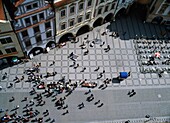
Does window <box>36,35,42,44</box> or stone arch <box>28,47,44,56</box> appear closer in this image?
window <box>36,35,42,44</box>

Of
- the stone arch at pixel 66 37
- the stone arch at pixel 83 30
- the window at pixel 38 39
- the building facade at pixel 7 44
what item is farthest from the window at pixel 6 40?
the stone arch at pixel 83 30

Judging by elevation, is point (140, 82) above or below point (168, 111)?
above

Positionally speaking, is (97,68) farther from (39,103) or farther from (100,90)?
(39,103)

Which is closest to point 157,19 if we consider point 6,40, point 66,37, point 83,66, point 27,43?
point 83,66

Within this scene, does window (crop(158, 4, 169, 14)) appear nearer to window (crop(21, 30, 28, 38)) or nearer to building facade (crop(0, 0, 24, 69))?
window (crop(21, 30, 28, 38))

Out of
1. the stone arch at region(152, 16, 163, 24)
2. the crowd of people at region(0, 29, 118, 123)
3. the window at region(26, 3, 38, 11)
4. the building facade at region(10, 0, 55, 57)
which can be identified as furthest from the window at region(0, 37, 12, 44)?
the stone arch at region(152, 16, 163, 24)

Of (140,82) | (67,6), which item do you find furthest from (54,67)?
(140,82)
